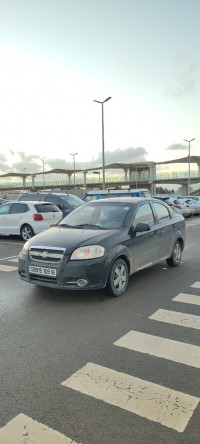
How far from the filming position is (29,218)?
41.9ft

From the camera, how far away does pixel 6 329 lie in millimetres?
4383

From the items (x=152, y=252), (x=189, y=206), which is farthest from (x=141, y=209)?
(x=189, y=206)

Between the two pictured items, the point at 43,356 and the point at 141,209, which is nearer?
the point at 43,356

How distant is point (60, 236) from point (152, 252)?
6.29ft

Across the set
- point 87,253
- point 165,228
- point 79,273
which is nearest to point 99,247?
point 87,253

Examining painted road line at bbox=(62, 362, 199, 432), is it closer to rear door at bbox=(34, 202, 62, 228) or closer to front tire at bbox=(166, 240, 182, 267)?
front tire at bbox=(166, 240, 182, 267)

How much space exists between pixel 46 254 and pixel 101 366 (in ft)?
7.70

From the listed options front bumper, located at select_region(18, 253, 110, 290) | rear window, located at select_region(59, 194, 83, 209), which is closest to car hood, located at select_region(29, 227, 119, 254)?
front bumper, located at select_region(18, 253, 110, 290)

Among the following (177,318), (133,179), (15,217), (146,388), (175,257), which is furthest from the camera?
Result: (133,179)

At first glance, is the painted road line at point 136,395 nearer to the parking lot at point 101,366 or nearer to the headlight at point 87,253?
the parking lot at point 101,366

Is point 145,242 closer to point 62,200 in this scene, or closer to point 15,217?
point 15,217

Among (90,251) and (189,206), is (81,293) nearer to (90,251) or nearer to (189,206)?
(90,251)

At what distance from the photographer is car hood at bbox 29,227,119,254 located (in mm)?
5375

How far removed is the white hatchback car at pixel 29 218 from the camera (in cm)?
1271
